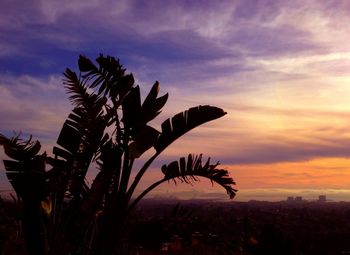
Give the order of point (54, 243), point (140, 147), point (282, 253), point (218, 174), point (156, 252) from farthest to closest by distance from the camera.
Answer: point (282, 253) → point (156, 252) → point (218, 174) → point (140, 147) → point (54, 243)

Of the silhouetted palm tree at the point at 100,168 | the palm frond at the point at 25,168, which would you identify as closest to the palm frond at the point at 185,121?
the silhouetted palm tree at the point at 100,168

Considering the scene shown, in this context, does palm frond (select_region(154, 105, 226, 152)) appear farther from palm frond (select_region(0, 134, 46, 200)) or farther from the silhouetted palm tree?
palm frond (select_region(0, 134, 46, 200))

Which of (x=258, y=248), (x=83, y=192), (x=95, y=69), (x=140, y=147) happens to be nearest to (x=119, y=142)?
(x=140, y=147)

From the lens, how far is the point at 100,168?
6156mm

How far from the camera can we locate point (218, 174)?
21.9 feet

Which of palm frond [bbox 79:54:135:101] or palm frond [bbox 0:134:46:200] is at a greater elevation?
palm frond [bbox 79:54:135:101]

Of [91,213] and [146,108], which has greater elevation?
[146,108]

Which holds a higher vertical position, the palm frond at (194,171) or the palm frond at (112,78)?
the palm frond at (112,78)

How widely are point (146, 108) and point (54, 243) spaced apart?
2.04 m

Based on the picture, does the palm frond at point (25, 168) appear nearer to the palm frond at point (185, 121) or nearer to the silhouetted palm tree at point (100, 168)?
the silhouetted palm tree at point (100, 168)

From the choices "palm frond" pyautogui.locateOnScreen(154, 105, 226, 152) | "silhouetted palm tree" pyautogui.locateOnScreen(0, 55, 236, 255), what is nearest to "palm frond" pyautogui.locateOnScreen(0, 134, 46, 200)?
"silhouetted palm tree" pyautogui.locateOnScreen(0, 55, 236, 255)

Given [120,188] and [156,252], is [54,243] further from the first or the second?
[156,252]

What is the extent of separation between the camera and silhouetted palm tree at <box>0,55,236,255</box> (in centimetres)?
554

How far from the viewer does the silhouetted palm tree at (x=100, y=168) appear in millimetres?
5543
